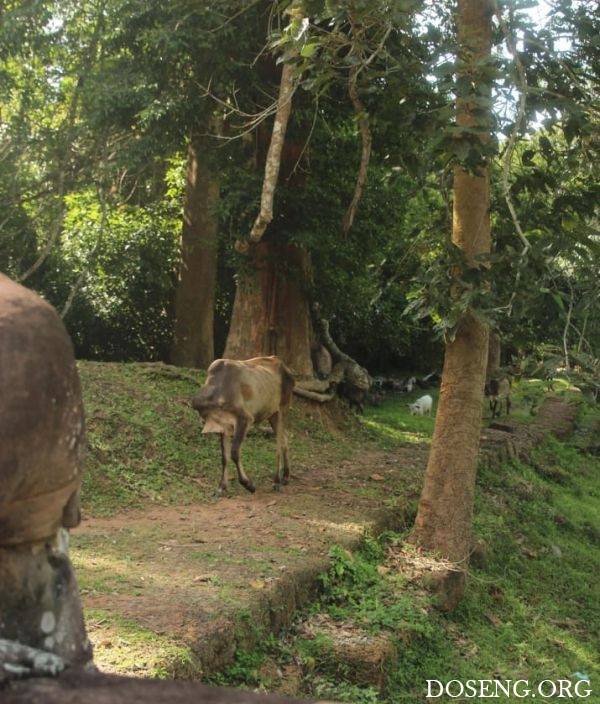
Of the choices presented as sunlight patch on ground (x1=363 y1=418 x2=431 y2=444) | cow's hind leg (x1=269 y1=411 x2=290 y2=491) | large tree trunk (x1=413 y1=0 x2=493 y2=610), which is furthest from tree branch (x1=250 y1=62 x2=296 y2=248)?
sunlight patch on ground (x1=363 y1=418 x2=431 y2=444)

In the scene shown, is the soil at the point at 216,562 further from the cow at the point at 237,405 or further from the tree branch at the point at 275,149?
the tree branch at the point at 275,149

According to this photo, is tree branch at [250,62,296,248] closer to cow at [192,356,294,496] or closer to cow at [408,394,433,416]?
cow at [192,356,294,496]

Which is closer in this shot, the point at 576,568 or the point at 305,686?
the point at 305,686

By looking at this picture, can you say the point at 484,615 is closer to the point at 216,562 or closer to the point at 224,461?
the point at 216,562

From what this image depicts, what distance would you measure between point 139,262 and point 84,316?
1559 millimetres

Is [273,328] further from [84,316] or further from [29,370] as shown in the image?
[29,370]

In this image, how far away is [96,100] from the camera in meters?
11.4

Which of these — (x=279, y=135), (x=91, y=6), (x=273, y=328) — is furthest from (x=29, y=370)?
(x=91, y=6)

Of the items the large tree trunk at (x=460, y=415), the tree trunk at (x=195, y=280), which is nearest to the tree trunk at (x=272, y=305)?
the tree trunk at (x=195, y=280)

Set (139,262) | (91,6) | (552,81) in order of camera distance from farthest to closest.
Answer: (139,262) < (91,6) < (552,81)

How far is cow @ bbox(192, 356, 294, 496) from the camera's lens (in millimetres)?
9414

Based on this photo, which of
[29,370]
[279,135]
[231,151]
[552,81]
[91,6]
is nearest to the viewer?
[29,370]

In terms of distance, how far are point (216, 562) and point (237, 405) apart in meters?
3.01

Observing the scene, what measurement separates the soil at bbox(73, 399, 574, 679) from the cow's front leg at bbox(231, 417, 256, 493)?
0.16 meters
